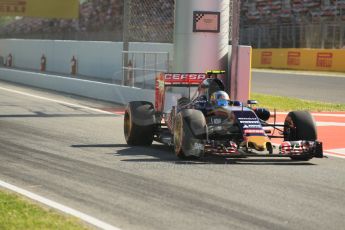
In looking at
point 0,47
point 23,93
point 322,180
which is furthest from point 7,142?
point 0,47

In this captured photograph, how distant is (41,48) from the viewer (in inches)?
1300

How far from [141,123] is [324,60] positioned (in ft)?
88.7

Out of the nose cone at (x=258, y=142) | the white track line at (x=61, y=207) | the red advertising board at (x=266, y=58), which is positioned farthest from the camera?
the red advertising board at (x=266, y=58)

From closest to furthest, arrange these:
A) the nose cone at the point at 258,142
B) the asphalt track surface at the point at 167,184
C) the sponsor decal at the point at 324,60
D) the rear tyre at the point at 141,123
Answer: the asphalt track surface at the point at 167,184 < the nose cone at the point at 258,142 < the rear tyre at the point at 141,123 < the sponsor decal at the point at 324,60

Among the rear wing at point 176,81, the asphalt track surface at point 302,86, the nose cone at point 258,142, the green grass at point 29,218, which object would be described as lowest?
the asphalt track surface at point 302,86

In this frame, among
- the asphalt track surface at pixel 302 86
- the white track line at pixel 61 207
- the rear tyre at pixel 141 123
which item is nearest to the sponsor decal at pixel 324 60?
the asphalt track surface at pixel 302 86

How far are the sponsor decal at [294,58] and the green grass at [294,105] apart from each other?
17.3m

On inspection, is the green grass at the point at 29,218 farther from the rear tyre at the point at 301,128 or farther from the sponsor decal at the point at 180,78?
the sponsor decal at the point at 180,78

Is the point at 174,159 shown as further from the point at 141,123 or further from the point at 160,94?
the point at 160,94

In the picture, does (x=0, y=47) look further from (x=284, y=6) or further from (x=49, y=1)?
(x=284, y=6)

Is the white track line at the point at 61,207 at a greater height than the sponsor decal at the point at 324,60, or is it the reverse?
the sponsor decal at the point at 324,60

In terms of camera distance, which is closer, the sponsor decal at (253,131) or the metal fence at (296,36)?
the sponsor decal at (253,131)

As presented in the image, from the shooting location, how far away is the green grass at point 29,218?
5824 mm

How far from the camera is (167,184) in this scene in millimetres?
7871
